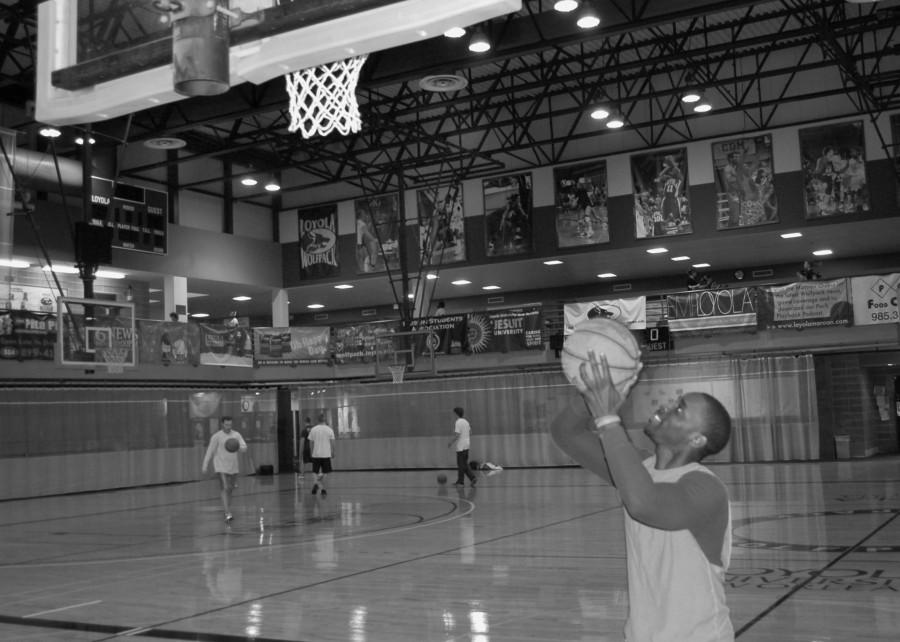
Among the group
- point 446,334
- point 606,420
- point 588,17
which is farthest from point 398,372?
point 606,420

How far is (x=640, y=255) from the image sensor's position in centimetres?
3105

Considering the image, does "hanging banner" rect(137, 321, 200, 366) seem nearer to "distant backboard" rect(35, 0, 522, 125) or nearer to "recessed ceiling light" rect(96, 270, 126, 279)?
"recessed ceiling light" rect(96, 270, 126, 279)

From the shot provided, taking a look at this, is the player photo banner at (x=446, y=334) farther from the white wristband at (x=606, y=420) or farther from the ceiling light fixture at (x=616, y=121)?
the white wristband at (x=606, y=420)

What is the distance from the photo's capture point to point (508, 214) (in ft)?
104

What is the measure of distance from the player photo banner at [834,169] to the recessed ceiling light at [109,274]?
2078 centimetres

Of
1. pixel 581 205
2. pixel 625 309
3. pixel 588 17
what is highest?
pixel 588 17

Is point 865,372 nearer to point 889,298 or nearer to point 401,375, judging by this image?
point 889,298

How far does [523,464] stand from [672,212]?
349 inches

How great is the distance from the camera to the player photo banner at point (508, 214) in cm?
3123

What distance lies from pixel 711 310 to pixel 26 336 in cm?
1783

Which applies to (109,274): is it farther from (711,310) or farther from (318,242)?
(711,310)

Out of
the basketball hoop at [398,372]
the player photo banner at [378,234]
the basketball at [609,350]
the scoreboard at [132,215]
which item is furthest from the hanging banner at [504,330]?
the basketball at [609,350]

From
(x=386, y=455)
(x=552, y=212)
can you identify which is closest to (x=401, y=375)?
(x=386, y=455)

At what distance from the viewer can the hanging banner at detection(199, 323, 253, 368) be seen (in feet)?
95.0
